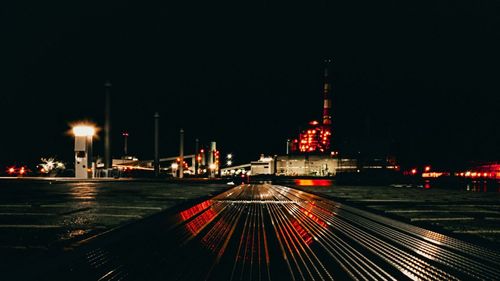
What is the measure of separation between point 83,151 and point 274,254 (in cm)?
4054

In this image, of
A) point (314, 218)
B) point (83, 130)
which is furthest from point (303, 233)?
point (83, 130)

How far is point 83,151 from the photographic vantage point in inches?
1687

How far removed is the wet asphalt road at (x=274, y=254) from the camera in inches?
207

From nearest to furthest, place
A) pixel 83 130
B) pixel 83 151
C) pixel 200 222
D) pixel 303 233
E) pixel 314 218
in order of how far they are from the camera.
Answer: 1. pixel 303 233
2. pixel 200 222
3. pixel 314 218
4. pixel 83 130
5. pixel 83 151

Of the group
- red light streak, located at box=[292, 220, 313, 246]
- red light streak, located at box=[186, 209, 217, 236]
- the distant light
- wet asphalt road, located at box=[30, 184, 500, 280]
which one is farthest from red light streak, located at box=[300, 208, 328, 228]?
the distant light

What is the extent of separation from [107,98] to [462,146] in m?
122

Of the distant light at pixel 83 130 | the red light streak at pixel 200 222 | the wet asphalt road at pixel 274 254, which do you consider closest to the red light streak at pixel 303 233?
the wet asphalt road at pixel 274 254

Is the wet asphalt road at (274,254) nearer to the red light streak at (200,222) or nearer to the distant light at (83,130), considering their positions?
the red light streak at (200,222)

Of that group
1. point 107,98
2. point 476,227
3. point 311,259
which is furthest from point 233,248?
point 107,98

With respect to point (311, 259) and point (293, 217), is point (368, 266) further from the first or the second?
point (293, 217)

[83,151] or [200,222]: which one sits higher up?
[83,151]

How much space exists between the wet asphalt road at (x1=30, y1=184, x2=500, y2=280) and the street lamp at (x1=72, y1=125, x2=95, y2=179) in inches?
1419

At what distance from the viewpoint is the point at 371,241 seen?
7547 millimetres

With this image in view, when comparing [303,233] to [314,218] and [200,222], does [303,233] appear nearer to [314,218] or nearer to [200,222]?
[314,218]
